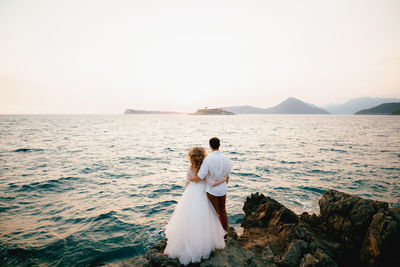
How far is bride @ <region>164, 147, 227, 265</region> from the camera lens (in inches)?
181

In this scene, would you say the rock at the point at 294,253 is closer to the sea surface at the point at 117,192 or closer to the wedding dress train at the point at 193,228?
the wedding dress train at the point at 193,228

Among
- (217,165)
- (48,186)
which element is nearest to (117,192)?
(48,186)

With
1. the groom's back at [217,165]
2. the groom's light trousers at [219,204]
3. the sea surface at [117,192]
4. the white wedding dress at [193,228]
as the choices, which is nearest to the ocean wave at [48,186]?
the sea surface at [117,192]

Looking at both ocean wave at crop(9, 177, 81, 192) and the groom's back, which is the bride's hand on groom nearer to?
the groom's back

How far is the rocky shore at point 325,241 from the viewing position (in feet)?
15.5

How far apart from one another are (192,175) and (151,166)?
15.2m

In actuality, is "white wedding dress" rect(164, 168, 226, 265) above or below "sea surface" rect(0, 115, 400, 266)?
above

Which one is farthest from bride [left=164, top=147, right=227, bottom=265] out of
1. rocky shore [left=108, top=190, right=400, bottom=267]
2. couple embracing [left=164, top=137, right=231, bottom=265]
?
rocky shore [left=108, top=190, right=400, bottom=267]

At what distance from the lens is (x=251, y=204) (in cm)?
870

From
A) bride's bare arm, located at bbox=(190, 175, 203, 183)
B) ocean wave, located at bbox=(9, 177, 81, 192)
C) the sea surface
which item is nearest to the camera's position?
bride's bare arm, located at bbox=(190, 175, 203, 183)

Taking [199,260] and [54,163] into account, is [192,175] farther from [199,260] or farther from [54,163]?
[54,163]

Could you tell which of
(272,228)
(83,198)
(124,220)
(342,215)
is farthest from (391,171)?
(83,198)

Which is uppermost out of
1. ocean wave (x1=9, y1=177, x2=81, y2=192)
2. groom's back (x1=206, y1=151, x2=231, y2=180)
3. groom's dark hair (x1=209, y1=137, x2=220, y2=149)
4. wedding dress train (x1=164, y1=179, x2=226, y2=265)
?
groom's dark hair (x1=209, y1=137, x2=220, y2=149)

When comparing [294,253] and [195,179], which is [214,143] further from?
[294,253]
